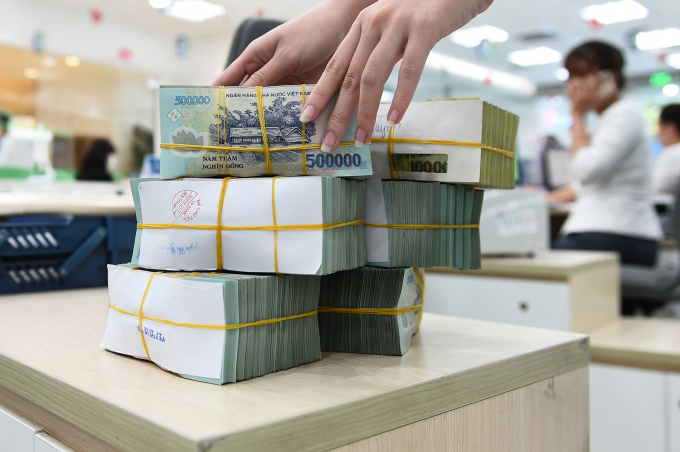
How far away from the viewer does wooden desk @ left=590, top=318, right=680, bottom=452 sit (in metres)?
1.39

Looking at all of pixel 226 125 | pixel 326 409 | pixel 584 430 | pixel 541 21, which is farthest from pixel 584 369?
pixel 541 21

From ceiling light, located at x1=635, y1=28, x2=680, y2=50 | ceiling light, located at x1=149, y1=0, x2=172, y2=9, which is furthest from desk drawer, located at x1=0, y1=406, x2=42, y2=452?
ceiling light, located at x1=635, y1=28, x2=680, y2=50

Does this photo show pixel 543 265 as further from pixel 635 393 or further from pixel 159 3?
pixel 159 3

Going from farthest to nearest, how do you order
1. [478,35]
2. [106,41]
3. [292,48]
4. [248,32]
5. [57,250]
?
[478,35], [106,41], [248,32], [57,250], [292,48]

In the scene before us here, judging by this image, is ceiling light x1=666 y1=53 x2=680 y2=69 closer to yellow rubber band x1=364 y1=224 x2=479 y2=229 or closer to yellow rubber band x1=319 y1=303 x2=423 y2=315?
yellow rubber band x1=364 y1=224 x2=479 y2=229

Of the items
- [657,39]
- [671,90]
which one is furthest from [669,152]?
[671,90]

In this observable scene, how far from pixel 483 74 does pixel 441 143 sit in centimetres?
880

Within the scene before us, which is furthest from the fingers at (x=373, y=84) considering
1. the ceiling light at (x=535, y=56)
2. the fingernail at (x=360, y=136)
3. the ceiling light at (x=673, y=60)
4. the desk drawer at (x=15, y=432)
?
the ceiling light at (x=673, y=60)

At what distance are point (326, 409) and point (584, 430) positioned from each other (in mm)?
465

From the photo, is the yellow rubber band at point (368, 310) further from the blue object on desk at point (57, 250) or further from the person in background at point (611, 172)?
the person in background at point (611, 172)

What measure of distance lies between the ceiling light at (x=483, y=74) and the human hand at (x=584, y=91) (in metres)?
5.22

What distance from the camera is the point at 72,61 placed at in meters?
6.11

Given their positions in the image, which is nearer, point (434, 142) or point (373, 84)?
point (373, 84)

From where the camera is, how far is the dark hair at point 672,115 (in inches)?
149
